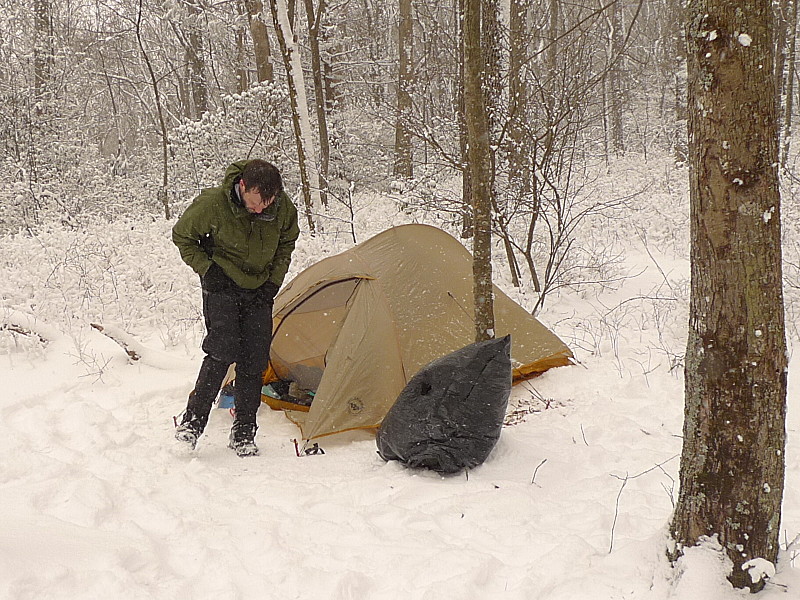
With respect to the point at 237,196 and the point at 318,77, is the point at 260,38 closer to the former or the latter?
the point at 318,77

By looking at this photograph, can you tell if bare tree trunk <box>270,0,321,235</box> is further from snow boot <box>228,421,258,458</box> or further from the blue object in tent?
snow boot <box>228,421,258,458</box>

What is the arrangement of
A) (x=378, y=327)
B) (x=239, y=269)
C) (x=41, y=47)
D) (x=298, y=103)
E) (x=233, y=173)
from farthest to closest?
(x=41, y=47) → (x=298, y=103) → (x=378, y=327) → (x=239, y=269) → (x=233, y=173)

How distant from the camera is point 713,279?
→ 77.2 inches

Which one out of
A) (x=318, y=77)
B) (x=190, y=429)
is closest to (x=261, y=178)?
(x=190, y=429)

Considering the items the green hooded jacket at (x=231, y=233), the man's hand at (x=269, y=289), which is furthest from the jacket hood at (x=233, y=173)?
the man's hand at (x=269, y=289)

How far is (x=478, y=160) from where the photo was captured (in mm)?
3965

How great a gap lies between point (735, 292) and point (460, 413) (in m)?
1.86

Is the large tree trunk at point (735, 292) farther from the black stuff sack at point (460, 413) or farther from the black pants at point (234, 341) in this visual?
the black pants at point (234, 341)

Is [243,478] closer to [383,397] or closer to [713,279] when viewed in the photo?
[383,397]

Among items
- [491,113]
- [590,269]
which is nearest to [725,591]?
[491,113]

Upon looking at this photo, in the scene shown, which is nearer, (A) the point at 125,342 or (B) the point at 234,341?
(B) the point at 234,341

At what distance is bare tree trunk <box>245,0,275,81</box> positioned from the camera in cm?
1189

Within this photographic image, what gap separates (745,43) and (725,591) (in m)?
1.68

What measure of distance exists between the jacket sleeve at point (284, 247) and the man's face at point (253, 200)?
0.24 metres
